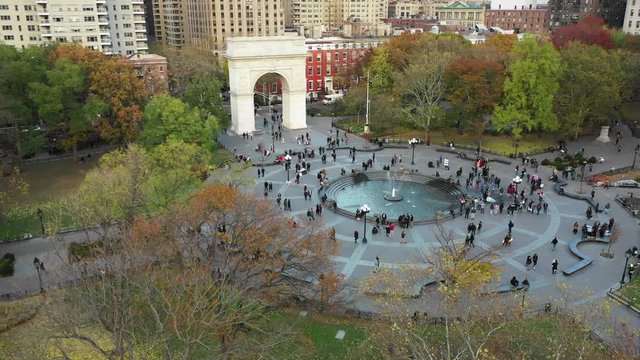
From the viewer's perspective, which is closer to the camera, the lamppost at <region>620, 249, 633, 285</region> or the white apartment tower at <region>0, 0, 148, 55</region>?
the lamppost at <region>620, 249, 633, 285</region>

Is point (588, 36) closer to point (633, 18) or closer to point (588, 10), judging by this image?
point (633, 18)

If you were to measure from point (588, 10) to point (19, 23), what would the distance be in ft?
312

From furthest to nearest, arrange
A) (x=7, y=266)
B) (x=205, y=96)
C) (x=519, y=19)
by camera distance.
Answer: (x=519, y=19)
(x=205, y=96)
(x=7, y=266)

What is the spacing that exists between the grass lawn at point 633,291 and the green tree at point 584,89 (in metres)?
25.9

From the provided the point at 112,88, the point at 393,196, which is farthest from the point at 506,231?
the point at 112,88

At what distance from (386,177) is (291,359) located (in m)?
25.8

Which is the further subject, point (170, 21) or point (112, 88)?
point (170, 21)

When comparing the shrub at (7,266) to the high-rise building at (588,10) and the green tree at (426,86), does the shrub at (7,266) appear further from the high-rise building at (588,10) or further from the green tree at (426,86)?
the high-rise building at (588,10)

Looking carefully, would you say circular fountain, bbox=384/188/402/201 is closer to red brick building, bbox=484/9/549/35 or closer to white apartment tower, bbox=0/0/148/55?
white apartment tower, bbox=0/0/148/55

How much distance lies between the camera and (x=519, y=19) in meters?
130

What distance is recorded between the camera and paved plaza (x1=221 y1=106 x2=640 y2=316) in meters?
28.2

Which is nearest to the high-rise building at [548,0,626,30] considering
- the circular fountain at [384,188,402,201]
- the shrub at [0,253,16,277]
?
the circular fountain at [384,188,402,201]

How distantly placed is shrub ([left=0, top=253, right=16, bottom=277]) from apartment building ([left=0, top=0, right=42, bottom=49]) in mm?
52898

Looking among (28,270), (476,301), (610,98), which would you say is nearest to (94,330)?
(28,270)
